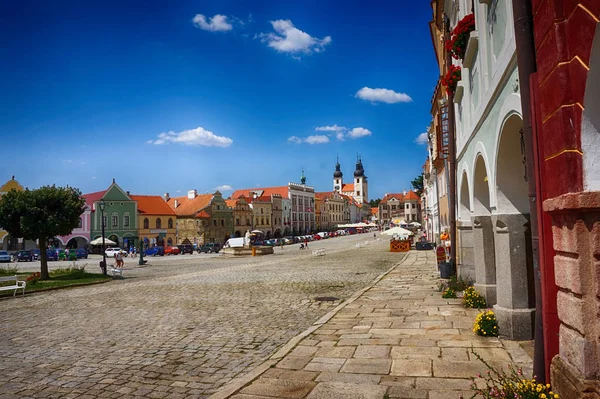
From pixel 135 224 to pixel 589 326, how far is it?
6816cm

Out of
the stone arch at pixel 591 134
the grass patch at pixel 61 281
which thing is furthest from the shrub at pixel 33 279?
the stone arch at pixel 591 134

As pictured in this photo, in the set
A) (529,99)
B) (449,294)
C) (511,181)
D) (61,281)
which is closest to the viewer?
(529,99)

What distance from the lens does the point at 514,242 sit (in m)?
7.16

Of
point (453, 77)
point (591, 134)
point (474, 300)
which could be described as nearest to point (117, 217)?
point (453, 77)

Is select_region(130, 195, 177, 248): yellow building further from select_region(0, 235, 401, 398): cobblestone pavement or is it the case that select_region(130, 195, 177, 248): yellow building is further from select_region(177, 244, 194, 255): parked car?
select_region(0, 235, 401, 398): cobblestone pavement

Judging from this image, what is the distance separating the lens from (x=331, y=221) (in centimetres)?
13400

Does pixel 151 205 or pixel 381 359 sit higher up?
pixel 151 205

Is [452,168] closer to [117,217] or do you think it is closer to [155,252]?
[155,252]

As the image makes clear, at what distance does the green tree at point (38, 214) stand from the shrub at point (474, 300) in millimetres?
20175

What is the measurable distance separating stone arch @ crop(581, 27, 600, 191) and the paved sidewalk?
2945 millimetres

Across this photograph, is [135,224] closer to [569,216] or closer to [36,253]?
[36,253]

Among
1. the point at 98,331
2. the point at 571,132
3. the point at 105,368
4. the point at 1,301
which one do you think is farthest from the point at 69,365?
the point at 1,301

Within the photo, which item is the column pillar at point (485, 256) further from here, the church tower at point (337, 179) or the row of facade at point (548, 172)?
the church tower at point (337, 179)

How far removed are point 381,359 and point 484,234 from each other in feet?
14.3
